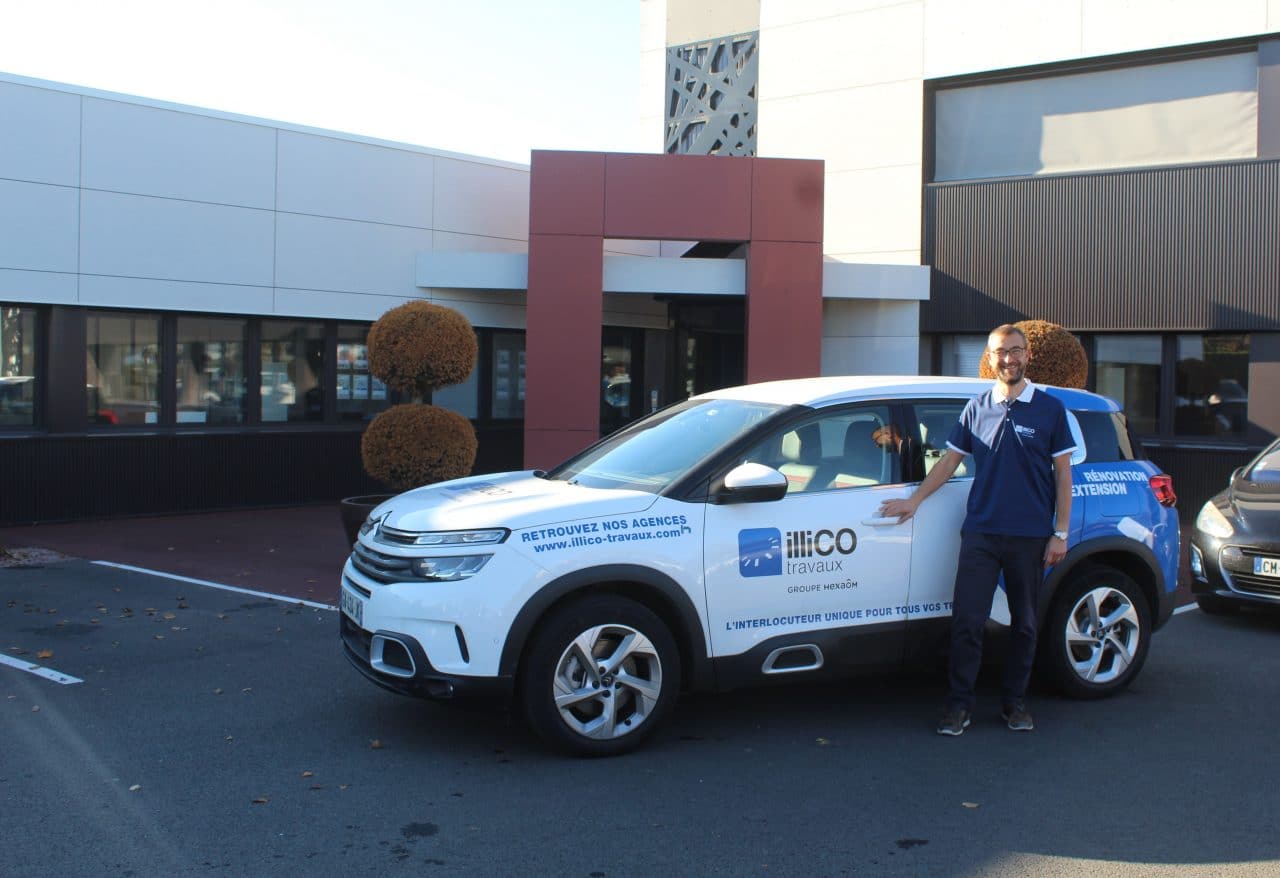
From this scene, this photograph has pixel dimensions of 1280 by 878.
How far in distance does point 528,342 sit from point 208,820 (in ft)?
36.3

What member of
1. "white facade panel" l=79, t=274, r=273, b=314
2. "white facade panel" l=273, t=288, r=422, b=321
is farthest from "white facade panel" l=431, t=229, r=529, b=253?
"white facade panel" l=79, t=274, r=273, b=314

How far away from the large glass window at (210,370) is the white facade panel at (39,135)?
7.27 feet

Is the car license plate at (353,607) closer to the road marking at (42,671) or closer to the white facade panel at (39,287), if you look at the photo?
the road marking at (42,671)

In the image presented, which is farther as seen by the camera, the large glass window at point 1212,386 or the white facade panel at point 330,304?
the white facade panel at point 330,304

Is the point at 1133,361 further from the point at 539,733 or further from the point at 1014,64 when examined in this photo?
the point at 539,733

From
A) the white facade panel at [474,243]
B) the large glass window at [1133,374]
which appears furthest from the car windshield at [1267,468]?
the white facade panel at [474,243]

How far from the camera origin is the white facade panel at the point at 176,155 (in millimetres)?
13641

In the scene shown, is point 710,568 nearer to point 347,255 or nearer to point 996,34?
point 347,255

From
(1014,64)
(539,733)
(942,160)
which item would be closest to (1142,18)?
(1014,64)

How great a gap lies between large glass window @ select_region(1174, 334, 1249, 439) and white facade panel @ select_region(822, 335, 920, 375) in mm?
3457

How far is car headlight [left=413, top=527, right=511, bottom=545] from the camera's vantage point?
5.35 metres

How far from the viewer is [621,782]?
5172mm

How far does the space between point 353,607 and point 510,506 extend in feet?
3.04

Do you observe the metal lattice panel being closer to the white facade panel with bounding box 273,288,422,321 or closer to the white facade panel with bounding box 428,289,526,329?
the white facade panel with bounding box 428,289,526,329
